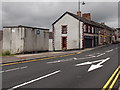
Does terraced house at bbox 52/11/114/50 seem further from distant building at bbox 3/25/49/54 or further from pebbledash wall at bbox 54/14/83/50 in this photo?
distant building at bbox 3/25/49/54

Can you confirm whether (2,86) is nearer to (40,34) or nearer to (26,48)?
(26,48)

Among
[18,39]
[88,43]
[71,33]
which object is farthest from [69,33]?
[18,39]

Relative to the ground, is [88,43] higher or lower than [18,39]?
lower

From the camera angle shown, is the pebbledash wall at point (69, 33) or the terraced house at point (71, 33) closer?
the terraced house at point (71, 33)

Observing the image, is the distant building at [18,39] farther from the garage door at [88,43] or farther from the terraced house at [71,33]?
the garage door at [88,43]

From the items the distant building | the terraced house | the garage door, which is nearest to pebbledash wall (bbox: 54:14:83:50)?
the terraced house

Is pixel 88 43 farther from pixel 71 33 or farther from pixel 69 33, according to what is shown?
pixel 69 33

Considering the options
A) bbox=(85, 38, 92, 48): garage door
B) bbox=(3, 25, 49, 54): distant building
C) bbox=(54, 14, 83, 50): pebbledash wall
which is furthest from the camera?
bbox=(85, 38, 92, 48): garage door

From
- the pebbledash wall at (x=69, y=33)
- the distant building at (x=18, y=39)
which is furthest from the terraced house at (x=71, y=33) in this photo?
the distant building at (x=18, y=39)

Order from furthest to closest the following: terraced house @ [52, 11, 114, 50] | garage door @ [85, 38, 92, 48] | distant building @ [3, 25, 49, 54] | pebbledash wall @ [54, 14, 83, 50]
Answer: garage door @ [85, 38, 92, 48]
pebbledash wall @ [54, 14, 83, 50]
terraced house @ [52, 11, 114, 50]
distant building @ [3, 25, 49, 54]

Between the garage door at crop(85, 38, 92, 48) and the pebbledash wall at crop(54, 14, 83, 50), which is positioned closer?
the pebbledash wall at crop(54, 14, 83, 50)

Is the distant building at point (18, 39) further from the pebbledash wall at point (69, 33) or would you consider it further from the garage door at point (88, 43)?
the garage door at point (88, 43)

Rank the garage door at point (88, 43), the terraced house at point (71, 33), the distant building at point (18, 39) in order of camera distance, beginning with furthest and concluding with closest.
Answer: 1. the garage door at point (88, 43)
2. the terraced house at point (71, 33)
3. the distant building at point (18, 39)

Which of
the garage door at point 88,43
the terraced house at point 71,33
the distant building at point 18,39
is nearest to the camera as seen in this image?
the distant building at point 18,39
